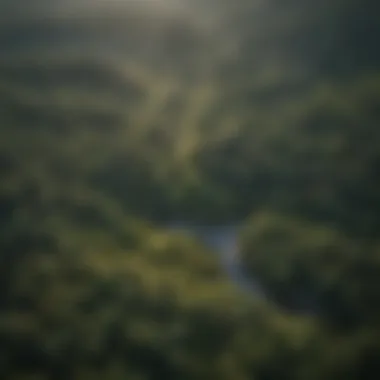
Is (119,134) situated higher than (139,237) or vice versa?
(119,134)

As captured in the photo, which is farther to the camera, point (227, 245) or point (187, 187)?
point (187, 187)

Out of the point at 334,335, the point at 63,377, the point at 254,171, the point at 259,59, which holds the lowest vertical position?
the point at 63,377

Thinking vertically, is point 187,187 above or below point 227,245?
above

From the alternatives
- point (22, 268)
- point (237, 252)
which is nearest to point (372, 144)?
point (237, 252)

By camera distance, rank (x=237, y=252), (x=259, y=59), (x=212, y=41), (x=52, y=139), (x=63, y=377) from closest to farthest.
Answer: (x=63, y=377) < (x=237, y=252) < (x=52, y=139) < (x=259, y=59) < (x=212, y=41)

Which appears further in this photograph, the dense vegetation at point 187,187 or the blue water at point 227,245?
the blue water at point 227,245

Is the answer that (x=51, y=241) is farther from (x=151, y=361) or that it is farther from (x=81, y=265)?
(x=151, y=361)

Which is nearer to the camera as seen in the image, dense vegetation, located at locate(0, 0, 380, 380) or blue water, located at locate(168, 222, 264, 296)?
dense vegetation, located at locate(0, 0, 380, 380)

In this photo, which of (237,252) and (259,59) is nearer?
(237,252)
